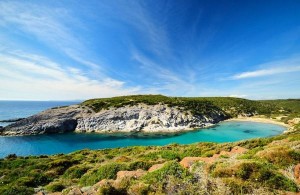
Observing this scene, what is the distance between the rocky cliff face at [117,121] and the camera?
69.0 metres

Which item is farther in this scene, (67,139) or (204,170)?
(67,139)

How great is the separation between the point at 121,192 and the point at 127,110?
219 feet

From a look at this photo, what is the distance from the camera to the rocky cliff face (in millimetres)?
68963

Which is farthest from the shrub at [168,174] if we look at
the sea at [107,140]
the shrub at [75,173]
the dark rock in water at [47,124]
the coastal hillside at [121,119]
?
the dark rock in water at [47,124]

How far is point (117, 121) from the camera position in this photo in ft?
236

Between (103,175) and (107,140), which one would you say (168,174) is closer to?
(103,175)

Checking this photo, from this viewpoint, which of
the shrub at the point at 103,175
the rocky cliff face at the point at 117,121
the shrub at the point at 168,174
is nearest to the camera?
the shrub at the point at 168,174

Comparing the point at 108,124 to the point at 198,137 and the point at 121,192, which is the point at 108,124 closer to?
the point at 198,137

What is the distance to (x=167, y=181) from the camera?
8.21 meters

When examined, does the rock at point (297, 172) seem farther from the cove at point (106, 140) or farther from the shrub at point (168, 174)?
the cove at point (106, 140)

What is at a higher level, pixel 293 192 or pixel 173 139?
pixel 293 192

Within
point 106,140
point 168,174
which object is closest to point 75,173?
point 168,174

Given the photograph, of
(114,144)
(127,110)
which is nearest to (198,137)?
(114,144)

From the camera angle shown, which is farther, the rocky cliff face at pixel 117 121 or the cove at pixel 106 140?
the rocky cliff face at pixel 117 121
